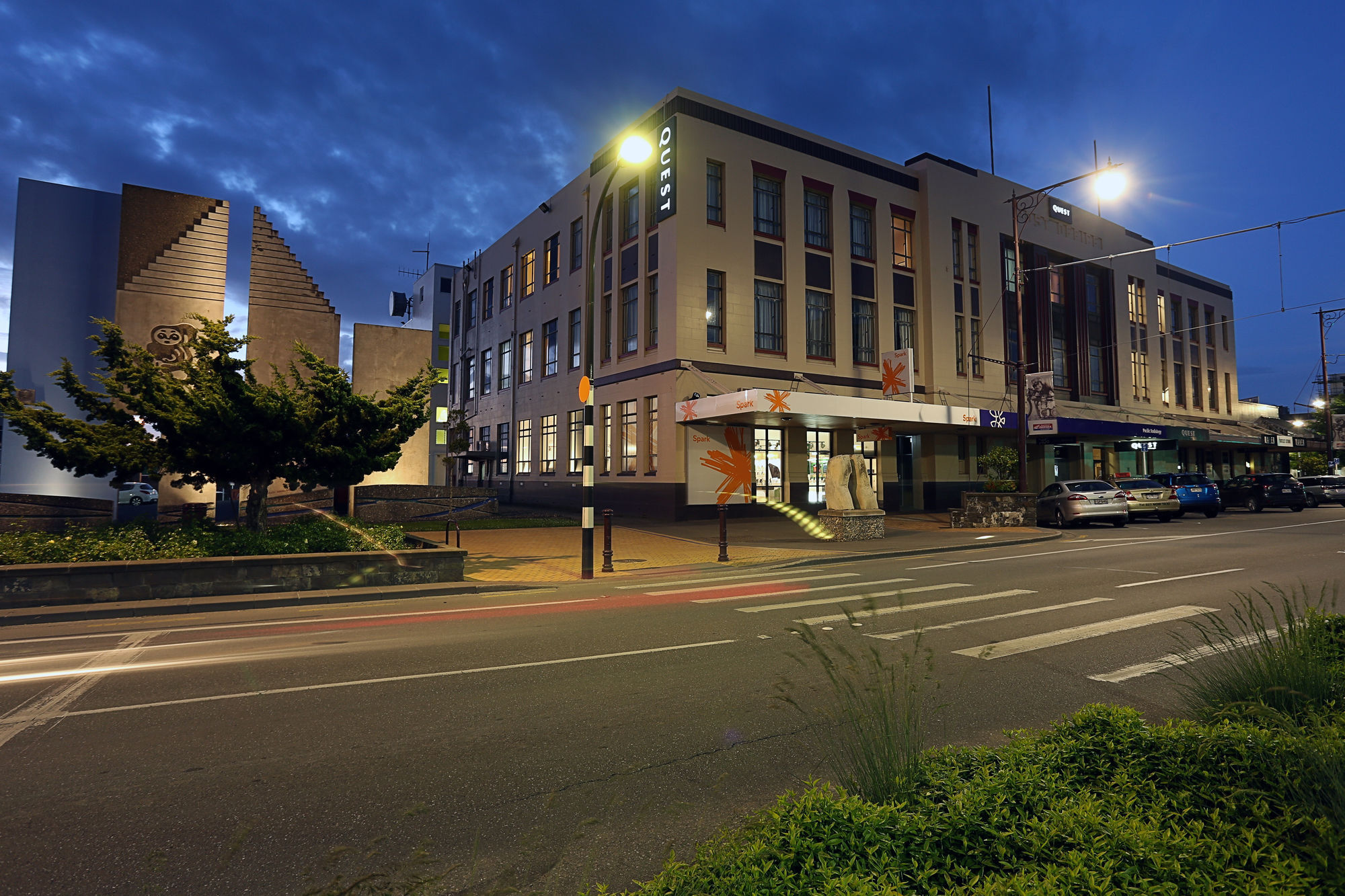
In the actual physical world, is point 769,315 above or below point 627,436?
above

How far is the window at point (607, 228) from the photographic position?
1163 inches

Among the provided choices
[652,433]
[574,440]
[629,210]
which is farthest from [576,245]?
[652,433]

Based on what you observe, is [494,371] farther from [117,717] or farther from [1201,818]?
[1201,818]

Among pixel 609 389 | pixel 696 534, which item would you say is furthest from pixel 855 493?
pixel 609 389

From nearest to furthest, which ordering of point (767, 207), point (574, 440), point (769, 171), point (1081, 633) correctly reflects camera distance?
1. point (1081, 633)
2. point (769, 171)
3. point (767, 207)
4. point (574, 440)

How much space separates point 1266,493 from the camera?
29922 mm

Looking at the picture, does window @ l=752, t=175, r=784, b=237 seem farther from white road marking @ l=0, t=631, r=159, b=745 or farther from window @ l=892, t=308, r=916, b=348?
white road marking @ l=0, t=631, r=159, b=745

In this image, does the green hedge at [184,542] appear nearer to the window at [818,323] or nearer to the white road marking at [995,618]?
the white road marking at [995,618]

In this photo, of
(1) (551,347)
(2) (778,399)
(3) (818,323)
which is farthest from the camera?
(1) (551,347)

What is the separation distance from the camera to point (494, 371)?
41500 millimetres

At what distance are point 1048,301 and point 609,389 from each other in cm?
2500

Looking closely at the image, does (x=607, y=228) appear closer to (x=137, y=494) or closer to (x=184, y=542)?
(x=137, y=494)

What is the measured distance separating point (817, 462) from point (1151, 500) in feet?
38.7

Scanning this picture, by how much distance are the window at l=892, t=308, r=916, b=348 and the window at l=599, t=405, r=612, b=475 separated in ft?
42.9
